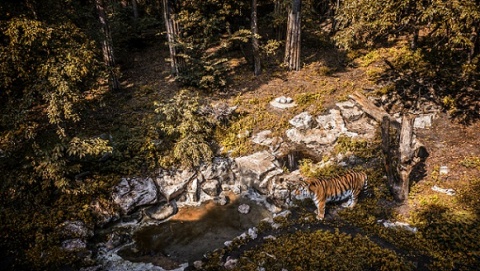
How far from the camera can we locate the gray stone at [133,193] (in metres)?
9.85

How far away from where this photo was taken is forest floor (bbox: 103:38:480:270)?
392 inches

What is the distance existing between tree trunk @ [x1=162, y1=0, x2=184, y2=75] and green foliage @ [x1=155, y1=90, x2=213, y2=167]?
3939mm

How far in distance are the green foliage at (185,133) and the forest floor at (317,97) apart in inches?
89.6

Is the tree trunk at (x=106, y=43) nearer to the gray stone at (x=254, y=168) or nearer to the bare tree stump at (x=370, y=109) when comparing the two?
the gray stone at (x=254, y=168)

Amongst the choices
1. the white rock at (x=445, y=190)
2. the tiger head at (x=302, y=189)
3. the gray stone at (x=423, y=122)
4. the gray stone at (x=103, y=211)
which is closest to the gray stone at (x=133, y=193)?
the gray stone at (x=103, y=211)

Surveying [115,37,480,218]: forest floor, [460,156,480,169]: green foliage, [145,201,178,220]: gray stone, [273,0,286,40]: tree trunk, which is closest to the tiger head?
[115,37,480,218]: forest floor

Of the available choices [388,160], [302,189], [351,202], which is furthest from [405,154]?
[302,189]

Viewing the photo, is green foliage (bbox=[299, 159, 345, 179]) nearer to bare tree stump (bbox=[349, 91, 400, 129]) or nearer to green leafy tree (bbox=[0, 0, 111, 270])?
bare tree stump (bbox=[349, 91, 400, 129])

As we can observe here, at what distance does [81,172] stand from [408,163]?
10.9 metres

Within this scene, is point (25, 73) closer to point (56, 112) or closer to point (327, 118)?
point (56, 112)

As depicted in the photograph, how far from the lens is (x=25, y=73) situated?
832 cm

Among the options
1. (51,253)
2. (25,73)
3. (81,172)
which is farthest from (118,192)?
(25,73)

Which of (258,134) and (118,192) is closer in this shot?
(118,192)

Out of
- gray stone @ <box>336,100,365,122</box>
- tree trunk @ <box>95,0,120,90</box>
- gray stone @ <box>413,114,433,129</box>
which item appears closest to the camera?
gray stone @ <box>413,114,433,129</box>
